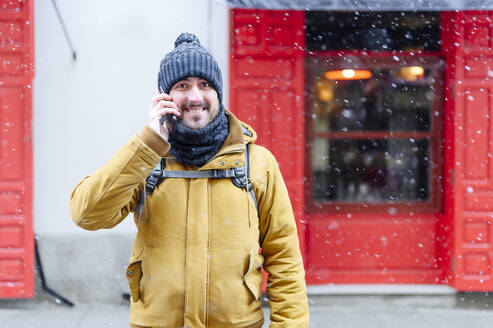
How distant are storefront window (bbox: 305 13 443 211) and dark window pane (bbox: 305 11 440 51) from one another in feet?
0.17

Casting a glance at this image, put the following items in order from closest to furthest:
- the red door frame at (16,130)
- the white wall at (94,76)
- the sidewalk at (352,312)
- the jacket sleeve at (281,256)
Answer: the jacket sleeve at (281,256), the sidewalk at (352,312), the red door frame at (16,130), the white wall at (94,76)

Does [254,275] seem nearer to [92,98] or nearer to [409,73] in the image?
[92,98]

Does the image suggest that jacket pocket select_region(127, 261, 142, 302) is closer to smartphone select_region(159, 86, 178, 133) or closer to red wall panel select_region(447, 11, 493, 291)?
smartphone select_region(159, 86, 178, 133)

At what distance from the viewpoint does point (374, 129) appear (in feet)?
19.8

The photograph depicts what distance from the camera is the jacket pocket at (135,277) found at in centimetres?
216

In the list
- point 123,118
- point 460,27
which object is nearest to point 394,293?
point 460,27

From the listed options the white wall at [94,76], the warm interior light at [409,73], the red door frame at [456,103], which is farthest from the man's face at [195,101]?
the warm interior light at [409,73]

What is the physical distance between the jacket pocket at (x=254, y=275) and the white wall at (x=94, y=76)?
3.67 m

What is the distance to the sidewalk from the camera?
5270 mm

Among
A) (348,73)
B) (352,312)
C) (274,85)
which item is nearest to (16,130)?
(274,85)

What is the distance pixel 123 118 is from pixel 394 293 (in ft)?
11.0

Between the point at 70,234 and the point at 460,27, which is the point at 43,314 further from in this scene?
the point at 460,27

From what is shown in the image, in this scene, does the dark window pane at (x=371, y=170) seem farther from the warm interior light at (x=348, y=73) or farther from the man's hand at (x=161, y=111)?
the man's hand at (x=161, y=111)

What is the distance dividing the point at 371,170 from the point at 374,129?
1.49 feet
